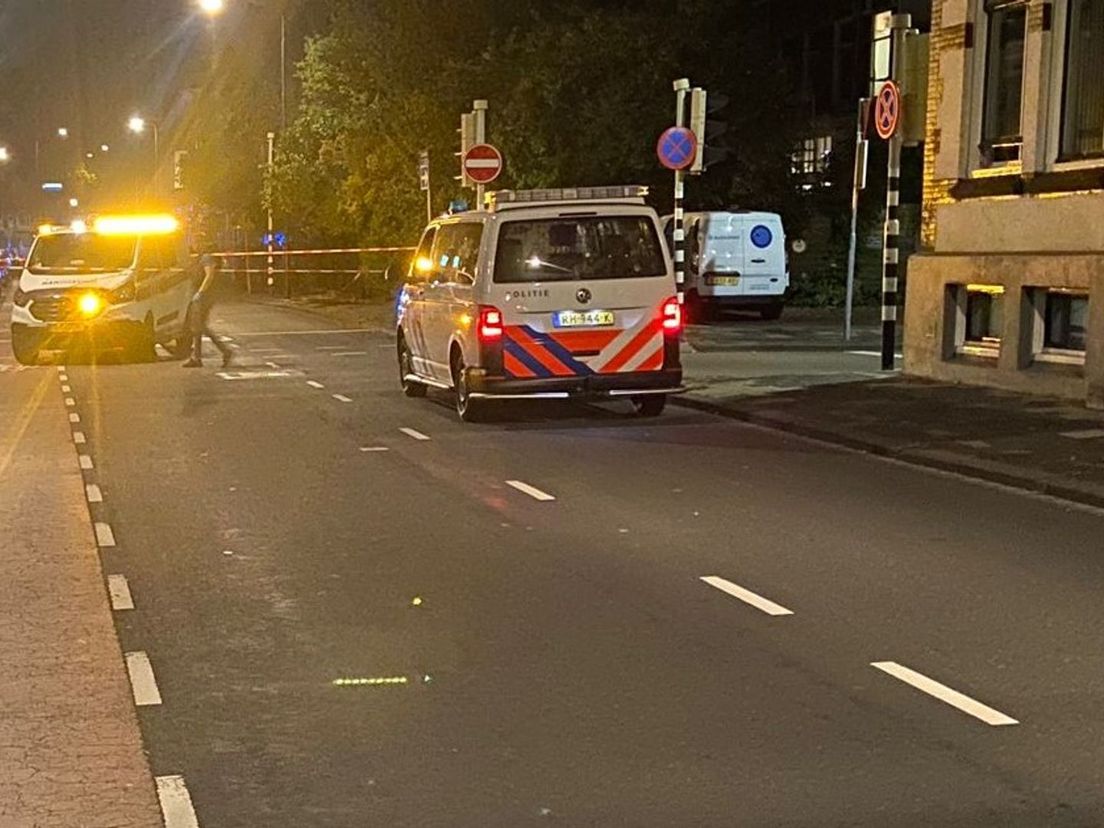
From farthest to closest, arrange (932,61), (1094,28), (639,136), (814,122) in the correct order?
(814,122) < (639,136) < (932,61) < (1094,28)

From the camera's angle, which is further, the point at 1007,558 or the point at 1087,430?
the point at 1087,430

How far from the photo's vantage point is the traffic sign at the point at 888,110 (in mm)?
18047

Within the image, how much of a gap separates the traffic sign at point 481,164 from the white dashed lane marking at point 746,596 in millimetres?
16433

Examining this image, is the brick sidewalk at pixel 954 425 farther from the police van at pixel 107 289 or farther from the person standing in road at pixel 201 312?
the police van at pixel 107 289

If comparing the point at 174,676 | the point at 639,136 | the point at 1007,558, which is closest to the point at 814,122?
the point at 639,136

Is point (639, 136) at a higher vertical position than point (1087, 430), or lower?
higher

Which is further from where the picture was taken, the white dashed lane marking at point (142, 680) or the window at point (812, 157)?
the window at point (812, 157)

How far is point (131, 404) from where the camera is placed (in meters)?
17.0

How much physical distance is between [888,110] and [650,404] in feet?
16.7

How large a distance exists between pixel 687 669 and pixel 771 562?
224 cm

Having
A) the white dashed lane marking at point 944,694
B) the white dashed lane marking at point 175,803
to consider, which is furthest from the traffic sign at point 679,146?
the white dashed lane marking at point 175,803

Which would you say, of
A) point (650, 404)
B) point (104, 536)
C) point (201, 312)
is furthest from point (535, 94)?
point (104, 536)

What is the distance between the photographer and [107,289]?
22406mm

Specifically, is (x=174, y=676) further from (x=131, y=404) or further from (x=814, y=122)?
(x=814, y=122)
